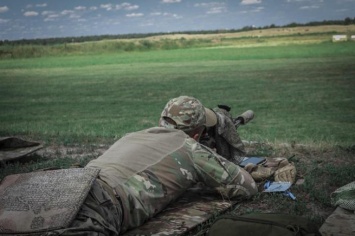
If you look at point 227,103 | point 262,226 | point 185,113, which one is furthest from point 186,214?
point 227,103

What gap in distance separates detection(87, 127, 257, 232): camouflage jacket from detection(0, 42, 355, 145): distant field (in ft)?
13.6

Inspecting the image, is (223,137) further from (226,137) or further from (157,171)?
(157,171)

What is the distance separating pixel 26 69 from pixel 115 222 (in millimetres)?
29734

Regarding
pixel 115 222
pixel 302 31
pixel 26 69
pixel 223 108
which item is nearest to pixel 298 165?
pixel 223 108

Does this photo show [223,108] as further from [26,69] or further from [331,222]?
[26,69]

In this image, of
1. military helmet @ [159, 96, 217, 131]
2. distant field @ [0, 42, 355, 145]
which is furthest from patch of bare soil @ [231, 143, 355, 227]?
distant field @ [0, 42, 355, 145]

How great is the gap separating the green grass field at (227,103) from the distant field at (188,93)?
0.03 meters

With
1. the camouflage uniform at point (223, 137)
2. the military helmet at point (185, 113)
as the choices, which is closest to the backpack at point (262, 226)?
the military helmet at point (185, 113)

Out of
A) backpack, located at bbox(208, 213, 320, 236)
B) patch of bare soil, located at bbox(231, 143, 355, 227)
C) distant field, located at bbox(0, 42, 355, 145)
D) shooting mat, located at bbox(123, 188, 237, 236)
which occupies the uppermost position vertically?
backpack, located at bbox(208, 213, 320, 236)

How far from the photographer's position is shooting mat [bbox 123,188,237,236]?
3987mm

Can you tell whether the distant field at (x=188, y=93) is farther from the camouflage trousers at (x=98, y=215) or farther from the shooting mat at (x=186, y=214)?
the camouflage trousers at (x=98, y=215)

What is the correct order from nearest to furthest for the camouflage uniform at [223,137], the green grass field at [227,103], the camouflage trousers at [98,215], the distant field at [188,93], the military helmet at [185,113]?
the camouflage trousers at [98,215] < the military helmet at [185,113] < the camouflage uniform at [223,137] < the green grass field at [227,103] < the distant field at [188,93]

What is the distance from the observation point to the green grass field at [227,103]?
6.29 m

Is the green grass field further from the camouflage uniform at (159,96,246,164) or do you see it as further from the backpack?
the camouflage uniform at (159,96,246,164)
